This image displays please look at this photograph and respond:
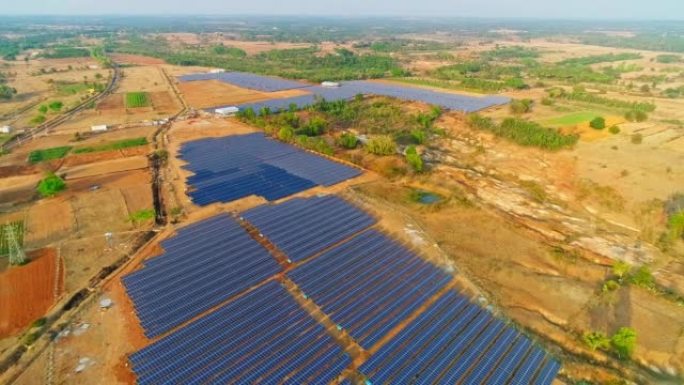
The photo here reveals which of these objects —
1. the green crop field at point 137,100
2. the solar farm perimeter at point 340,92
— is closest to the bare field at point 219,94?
the solar farm perimeter at point 340,92

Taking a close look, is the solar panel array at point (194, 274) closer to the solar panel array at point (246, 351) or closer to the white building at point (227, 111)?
the solar panel array at point (246, 351)

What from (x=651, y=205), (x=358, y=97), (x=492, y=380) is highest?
(x=358, y=97)

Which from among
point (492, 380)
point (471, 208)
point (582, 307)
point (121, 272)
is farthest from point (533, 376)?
point (121, 272)

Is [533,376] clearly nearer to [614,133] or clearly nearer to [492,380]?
[492,380]

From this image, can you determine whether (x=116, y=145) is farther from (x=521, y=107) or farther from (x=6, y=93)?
(x=521, y=107)

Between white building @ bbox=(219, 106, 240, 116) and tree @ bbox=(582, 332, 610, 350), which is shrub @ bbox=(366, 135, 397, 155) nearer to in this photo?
tree @ bbox=(582, 332, 610, 350)

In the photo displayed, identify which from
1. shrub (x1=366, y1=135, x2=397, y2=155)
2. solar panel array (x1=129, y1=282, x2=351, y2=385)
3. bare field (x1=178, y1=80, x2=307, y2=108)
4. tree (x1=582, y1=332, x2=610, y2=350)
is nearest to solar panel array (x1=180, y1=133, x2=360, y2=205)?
shrub (x1=366, y1=135, x2=397, y2=155)
